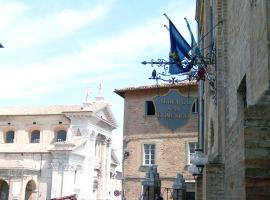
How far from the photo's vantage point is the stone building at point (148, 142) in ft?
103

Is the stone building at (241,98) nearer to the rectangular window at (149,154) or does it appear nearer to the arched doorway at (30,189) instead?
the rectangular window at (149,154)

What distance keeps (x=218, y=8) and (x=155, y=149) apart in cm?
2282

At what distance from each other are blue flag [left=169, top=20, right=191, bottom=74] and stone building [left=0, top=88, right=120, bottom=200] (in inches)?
1598

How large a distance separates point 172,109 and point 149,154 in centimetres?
1950

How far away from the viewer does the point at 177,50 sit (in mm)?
11180

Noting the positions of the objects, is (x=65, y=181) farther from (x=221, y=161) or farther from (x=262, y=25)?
(x=262, y=25)

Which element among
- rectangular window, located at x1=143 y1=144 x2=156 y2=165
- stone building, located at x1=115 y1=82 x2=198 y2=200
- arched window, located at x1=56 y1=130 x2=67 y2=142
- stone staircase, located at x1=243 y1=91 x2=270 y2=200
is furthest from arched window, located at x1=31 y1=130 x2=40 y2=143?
stone staircase, located at x1=243 y1=91 x2=270 y2=200

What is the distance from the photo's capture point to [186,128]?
31.6 m

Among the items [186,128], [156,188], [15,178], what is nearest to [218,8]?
[156,188]

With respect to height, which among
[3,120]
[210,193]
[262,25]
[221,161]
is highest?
[3,120]

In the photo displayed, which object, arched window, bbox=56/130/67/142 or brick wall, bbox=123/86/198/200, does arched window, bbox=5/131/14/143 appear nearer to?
arched window, bbox=56/130/67/142

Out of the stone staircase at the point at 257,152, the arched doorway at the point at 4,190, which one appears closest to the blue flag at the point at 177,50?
the stone staircase at the point at 257,152

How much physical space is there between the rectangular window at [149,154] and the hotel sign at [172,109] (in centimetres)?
1899

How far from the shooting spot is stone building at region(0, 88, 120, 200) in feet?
168
